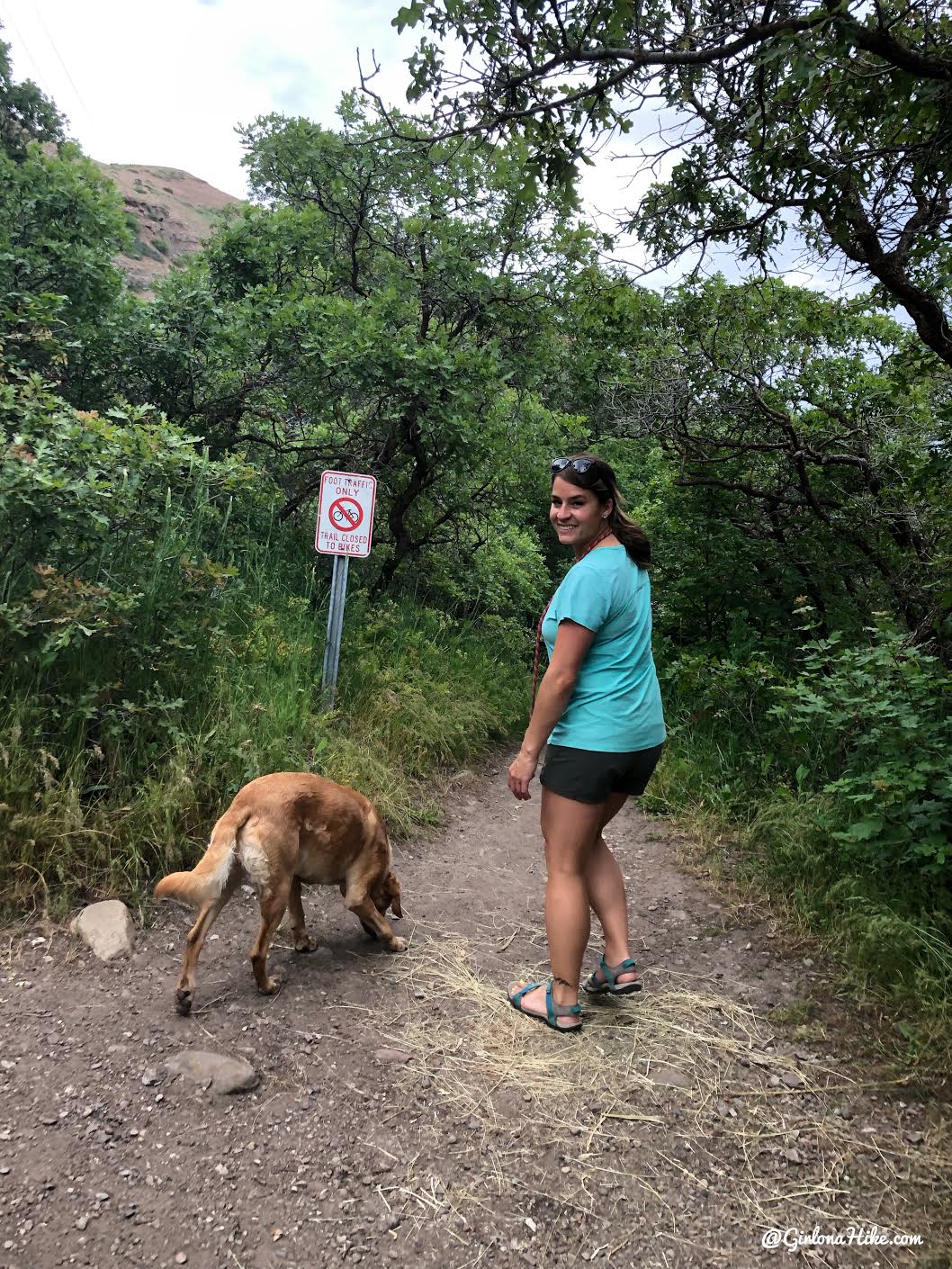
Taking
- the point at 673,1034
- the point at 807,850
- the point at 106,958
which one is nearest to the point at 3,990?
the point at 106,958

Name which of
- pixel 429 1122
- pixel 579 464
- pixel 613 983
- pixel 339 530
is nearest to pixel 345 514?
pixel 339 530

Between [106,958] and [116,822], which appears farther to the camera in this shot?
[116,822]

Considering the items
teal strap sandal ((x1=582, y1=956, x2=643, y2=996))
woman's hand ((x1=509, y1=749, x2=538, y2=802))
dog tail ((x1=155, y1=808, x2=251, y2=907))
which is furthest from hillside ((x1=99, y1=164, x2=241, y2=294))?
teal strap sandal ((x1=582, y1=956, x2=643, y2=996))

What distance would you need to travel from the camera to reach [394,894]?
145 inches

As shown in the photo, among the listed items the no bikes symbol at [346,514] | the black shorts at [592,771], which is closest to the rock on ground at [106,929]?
the black shorts at [592,771]

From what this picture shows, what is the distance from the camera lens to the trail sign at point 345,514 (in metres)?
5.48

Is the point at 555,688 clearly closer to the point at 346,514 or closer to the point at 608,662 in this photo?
the point at 608,662

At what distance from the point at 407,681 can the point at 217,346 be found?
359 cm

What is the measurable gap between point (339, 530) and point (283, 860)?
118 inches

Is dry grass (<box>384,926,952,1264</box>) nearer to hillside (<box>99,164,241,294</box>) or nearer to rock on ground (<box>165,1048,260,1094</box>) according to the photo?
rock on ground (<box>165,1048,260,1094</box>)

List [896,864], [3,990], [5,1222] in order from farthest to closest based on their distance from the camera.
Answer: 1. [896,864]
2. [3,990]
3. [5,1222]

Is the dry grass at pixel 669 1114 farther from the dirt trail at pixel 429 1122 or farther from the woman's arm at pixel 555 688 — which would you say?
the woman's arm at pixel 555 688

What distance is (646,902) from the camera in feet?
14.0

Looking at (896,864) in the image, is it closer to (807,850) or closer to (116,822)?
(807,850)
